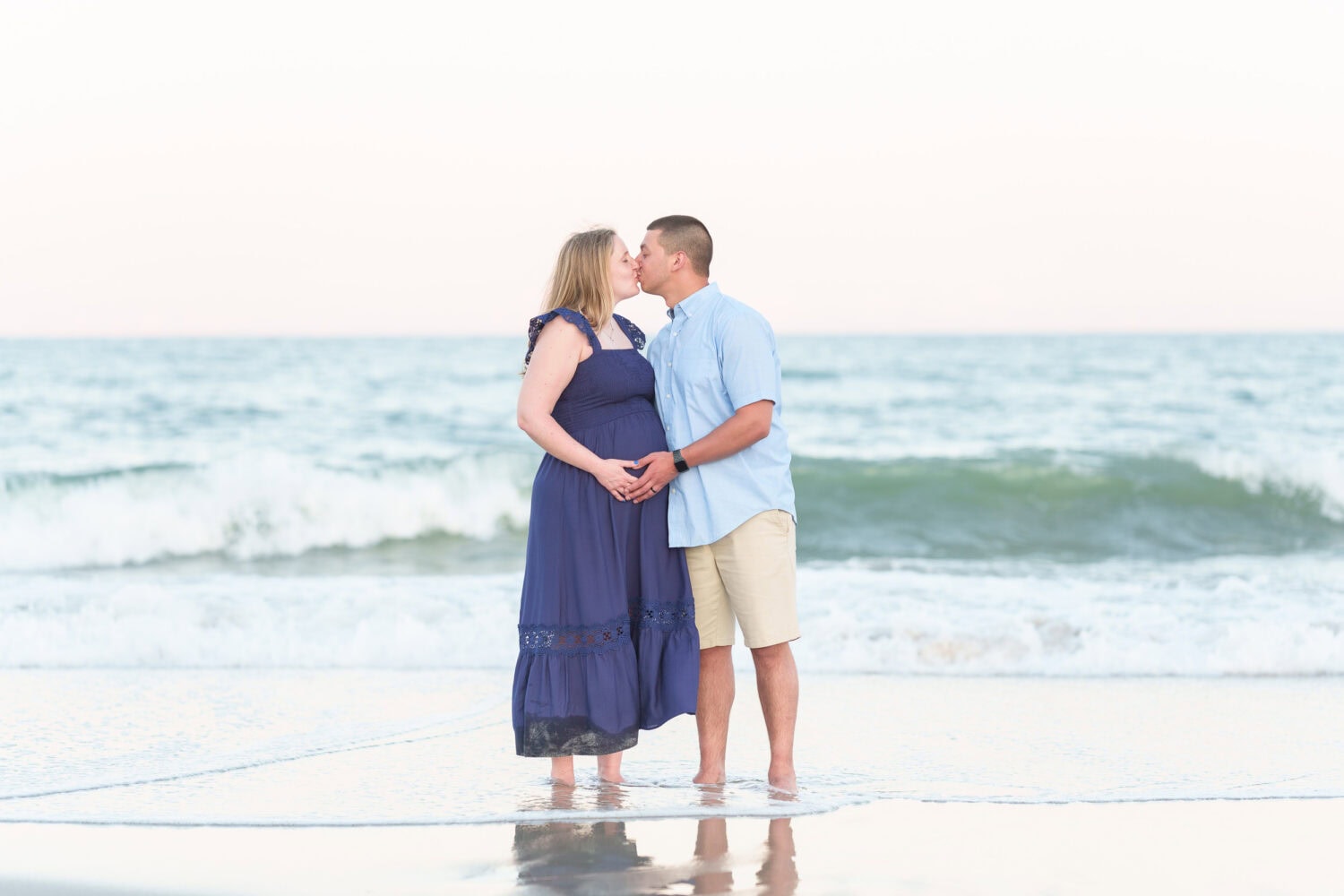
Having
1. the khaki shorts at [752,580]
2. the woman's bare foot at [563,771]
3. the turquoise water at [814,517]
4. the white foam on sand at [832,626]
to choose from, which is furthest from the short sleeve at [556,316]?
the turquoise water at [814,517]

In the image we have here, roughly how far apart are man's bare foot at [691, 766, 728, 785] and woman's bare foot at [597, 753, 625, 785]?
0.24 meters

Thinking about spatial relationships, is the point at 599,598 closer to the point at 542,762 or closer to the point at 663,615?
the point at 663,615

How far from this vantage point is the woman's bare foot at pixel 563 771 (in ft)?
13.4

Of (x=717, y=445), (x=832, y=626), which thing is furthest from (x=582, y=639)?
(x=832, y=626)

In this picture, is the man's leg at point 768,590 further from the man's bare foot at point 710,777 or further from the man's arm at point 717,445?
the man's arm at point 717,445

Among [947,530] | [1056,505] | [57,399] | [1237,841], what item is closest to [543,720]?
[1237,841]

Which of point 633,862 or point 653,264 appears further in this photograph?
point 653,264

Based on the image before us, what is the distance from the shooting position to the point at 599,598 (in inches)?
153

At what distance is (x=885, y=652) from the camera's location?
674 centimetres

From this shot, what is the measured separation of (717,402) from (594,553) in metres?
0.59

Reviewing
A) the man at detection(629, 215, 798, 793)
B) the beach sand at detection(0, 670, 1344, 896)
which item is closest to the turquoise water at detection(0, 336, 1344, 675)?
the beach sand at detection(0, 670, 1344, 896)

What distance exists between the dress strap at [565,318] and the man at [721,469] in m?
0.26

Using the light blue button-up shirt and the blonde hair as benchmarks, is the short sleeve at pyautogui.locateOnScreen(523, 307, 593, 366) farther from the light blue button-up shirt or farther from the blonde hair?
the light blue button-up shirt

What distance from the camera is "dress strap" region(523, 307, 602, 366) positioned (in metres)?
3.82
